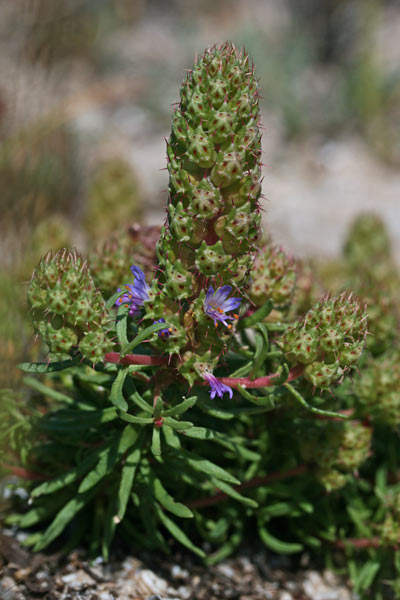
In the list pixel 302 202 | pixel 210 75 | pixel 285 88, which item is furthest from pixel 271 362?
pixel 285 88

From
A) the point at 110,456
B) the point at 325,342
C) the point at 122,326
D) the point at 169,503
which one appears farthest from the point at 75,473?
the point at 325,342

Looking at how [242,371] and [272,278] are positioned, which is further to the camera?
[272,278]

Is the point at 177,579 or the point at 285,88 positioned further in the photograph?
the point at 285,88

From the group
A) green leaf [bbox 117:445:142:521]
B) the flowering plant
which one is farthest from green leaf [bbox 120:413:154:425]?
green leaf [bbox 117:445:142:521]

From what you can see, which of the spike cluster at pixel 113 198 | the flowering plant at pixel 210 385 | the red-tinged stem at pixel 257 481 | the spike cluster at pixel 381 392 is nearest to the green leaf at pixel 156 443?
the flowering plant at pixel 210 385

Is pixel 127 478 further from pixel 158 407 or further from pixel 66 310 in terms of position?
pixel 66 310

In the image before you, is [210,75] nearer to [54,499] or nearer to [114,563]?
[54,499]

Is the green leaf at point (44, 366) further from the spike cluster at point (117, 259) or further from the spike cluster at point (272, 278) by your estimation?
the spike cluster at point (272, 278)
